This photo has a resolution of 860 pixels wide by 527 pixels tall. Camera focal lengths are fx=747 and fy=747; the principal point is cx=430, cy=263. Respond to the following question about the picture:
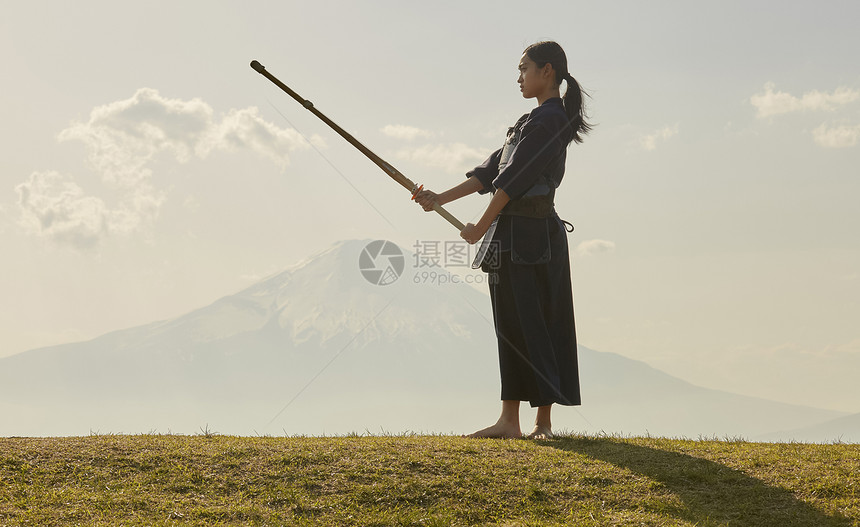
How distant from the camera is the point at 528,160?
6.41 metres

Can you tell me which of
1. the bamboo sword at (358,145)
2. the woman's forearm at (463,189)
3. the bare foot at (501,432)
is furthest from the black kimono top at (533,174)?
the bare foot at (501,432)

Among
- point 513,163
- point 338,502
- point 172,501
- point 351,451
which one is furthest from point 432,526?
point 513,163

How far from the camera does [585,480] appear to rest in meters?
5.24

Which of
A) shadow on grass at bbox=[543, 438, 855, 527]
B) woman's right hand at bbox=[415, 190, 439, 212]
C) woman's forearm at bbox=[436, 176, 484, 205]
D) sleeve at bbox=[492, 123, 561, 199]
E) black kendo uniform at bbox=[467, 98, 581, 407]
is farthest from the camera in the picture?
woman's forearm at bbox=[436, 176, 484, 205]

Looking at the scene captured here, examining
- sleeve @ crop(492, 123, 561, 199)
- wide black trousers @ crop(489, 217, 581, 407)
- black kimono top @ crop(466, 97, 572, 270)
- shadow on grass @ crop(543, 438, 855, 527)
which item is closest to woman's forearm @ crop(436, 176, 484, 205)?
A: black kimono top @ crop(466, 97, 572, 270)

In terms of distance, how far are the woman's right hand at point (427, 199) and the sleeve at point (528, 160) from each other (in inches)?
27.9

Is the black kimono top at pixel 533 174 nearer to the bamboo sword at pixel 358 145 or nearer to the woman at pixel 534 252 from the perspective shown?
the woman at pixel 534 252

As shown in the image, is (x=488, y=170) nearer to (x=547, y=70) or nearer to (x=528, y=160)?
(x=528, y=160)

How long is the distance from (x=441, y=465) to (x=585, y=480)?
102 cm

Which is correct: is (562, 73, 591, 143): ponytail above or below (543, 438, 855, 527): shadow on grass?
above

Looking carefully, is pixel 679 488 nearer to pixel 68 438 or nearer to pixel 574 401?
pixel 574 401

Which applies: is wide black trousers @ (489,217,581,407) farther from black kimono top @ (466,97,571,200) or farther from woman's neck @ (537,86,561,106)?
woman's neck @ (537,86,561,106)

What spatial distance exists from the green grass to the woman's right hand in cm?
215

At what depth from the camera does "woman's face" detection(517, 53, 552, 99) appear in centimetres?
676
